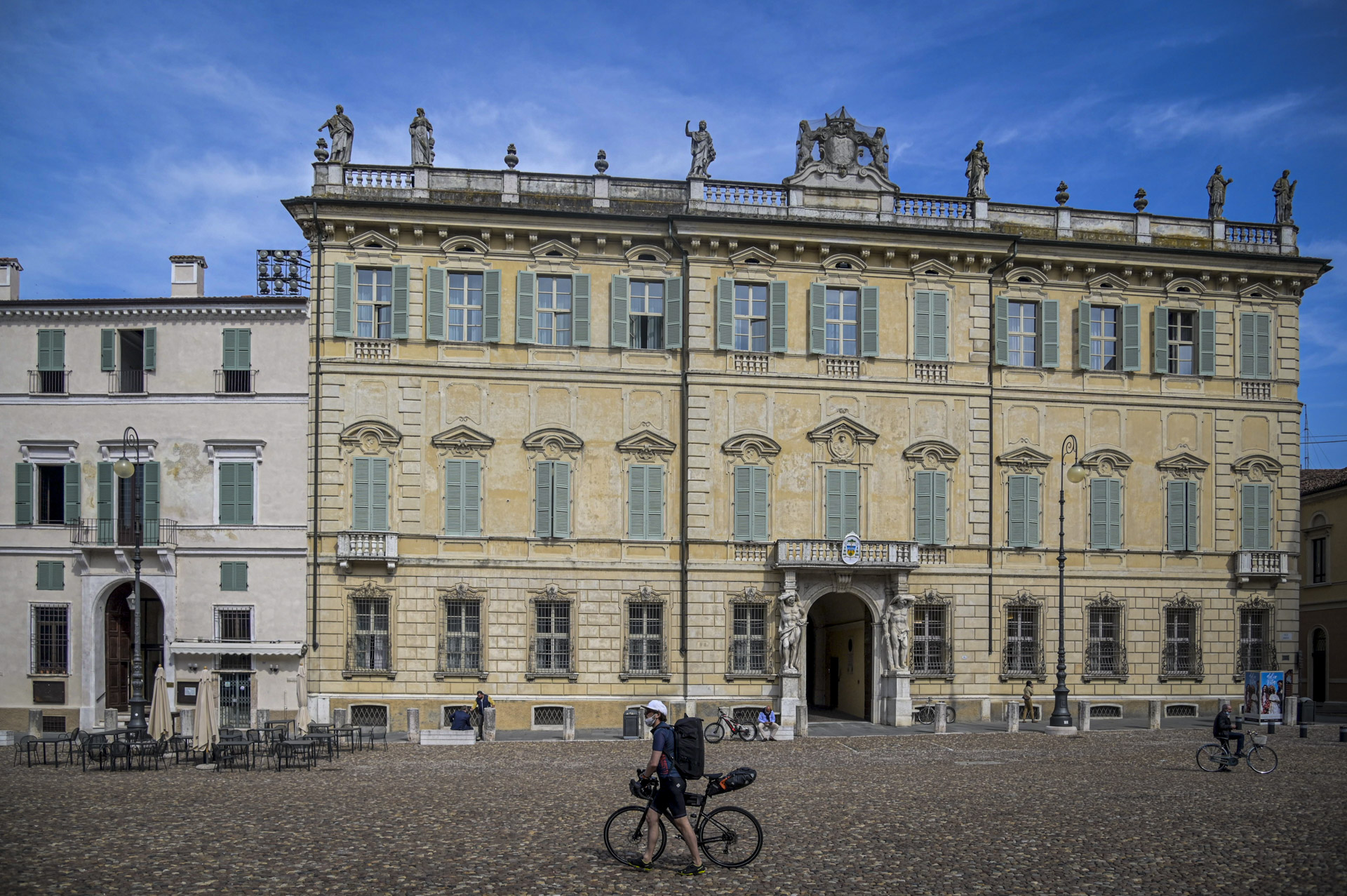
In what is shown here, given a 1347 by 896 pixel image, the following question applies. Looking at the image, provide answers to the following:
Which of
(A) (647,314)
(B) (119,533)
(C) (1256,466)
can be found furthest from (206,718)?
(C) (1256,466)

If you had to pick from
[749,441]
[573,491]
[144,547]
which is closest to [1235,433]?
[749,441]

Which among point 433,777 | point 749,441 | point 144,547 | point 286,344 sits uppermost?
point 286,344

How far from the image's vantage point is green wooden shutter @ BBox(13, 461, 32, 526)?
34.9 metres

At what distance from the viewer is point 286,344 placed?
1390 inches

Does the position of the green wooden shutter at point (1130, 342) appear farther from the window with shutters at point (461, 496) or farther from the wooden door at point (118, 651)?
the wooden door at point (118, 651)

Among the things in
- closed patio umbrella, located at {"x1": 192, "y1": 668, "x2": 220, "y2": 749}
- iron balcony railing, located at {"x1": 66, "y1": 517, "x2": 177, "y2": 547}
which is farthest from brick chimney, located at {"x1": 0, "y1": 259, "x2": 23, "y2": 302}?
closed patio umbrella, located at {"x1": 192, "y1": 668, "x2": 220, "y2": 749}

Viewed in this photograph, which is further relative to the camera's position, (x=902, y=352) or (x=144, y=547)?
(x=902, y=352)

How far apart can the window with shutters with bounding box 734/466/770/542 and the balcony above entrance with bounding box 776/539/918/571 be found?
0.99 metres

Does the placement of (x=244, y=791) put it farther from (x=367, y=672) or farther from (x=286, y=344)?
(x=286, y=344)

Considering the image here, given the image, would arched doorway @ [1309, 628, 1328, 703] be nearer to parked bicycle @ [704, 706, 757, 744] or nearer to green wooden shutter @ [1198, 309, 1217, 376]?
green wooden shutter @ [1198, 309, 1217, 376]

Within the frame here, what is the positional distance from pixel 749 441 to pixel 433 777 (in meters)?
16.1

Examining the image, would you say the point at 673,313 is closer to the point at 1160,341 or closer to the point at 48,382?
the point at 1160,341

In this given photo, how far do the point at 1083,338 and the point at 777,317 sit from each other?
10.5m

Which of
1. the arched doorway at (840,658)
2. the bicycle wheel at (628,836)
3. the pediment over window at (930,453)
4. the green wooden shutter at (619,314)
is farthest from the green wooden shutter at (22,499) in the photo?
the pediment over window at (930,453)
